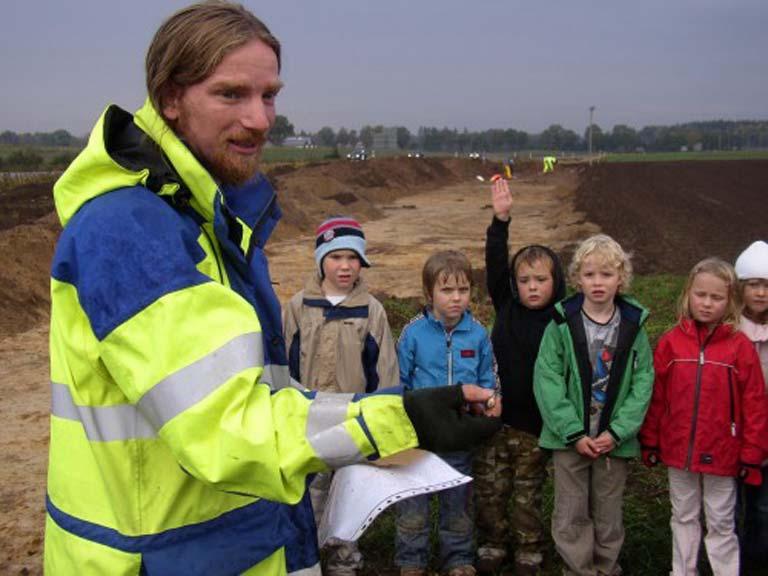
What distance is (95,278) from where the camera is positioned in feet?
4.66

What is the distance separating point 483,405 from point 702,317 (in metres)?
2.54

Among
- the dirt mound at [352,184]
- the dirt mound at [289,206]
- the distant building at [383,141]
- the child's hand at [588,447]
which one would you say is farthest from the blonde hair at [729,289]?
the distant building at [383,141]

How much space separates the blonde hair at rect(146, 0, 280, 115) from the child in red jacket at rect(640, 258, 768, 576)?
290 cm

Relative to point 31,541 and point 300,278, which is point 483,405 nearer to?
point 31,541

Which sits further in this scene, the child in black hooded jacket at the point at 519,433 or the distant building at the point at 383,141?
the distant building at the point at 383,141

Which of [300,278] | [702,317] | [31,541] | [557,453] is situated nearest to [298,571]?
[557,453]

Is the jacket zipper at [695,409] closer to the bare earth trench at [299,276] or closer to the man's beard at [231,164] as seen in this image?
the man's beard at [231,164]

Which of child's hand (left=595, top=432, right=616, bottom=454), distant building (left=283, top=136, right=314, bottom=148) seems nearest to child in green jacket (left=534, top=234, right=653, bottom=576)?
child's hand (left=595, top=432, right=616, bottom=454)

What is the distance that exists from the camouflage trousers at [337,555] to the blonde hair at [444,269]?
45.3 inches

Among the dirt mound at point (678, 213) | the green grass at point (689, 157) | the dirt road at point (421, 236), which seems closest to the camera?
the dirt road at point (421, 236)

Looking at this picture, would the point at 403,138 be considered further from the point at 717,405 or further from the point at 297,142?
the point at 717,405

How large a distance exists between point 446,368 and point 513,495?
2.69 feet

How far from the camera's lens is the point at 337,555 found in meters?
4.12

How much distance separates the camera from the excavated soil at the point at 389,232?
21.6ft
